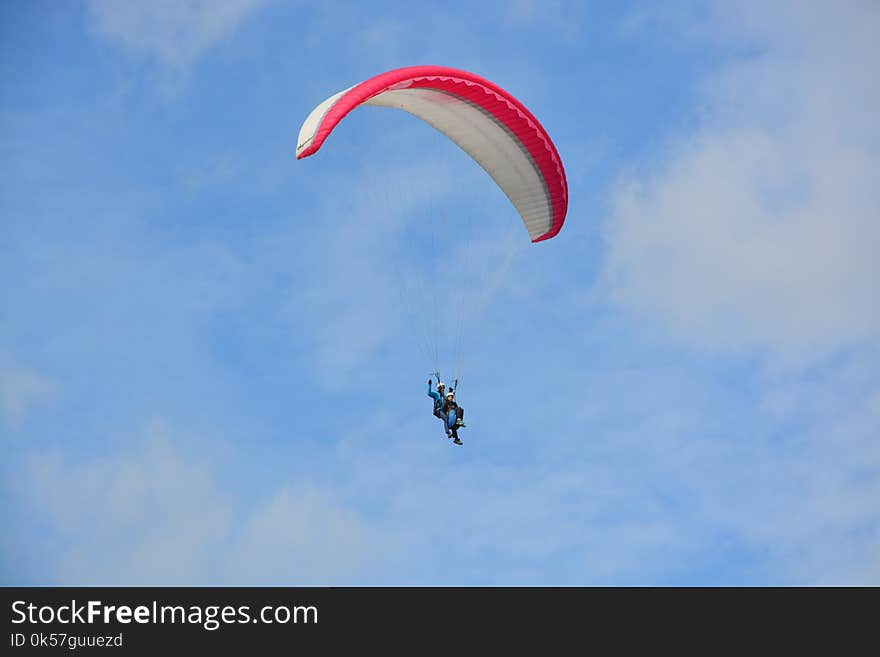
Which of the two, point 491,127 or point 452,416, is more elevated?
point 491,127

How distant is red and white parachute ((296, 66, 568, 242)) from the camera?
140ft

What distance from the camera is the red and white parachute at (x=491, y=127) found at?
4253cm

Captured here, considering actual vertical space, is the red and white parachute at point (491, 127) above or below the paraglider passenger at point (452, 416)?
above

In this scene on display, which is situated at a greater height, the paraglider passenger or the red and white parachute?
the red and white parachute

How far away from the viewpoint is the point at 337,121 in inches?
1567

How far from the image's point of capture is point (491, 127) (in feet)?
148
